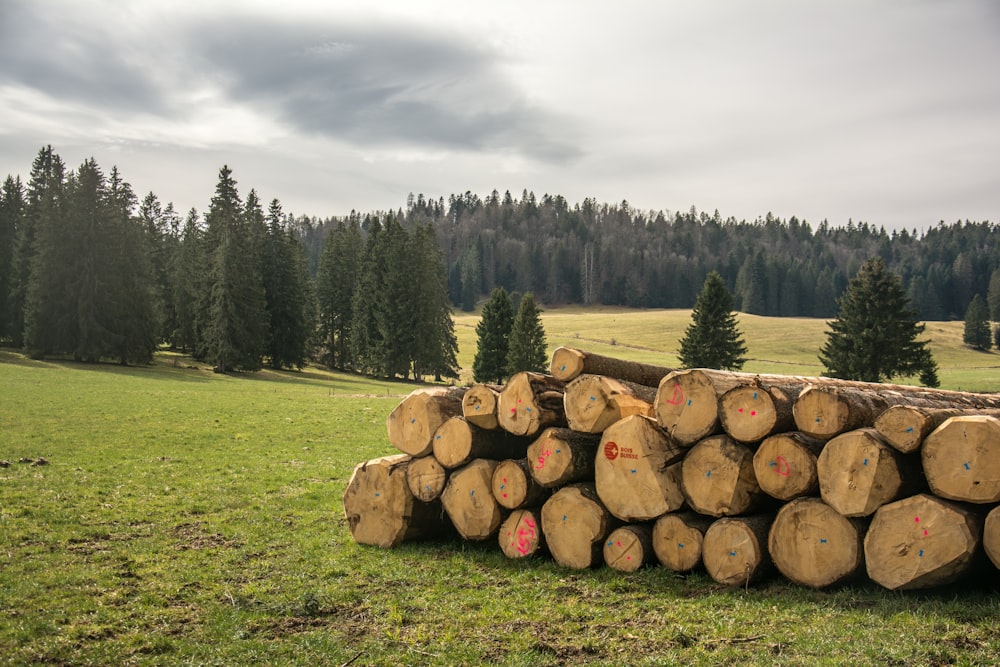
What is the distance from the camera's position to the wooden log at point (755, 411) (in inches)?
304

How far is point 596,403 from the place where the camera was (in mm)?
8773

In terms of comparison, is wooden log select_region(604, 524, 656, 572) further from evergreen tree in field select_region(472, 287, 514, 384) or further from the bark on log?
evergreen tree in field select_region(472, 287, 514, 384)

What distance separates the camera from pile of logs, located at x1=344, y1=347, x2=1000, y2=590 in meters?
6.91

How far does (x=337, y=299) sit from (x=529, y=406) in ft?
213

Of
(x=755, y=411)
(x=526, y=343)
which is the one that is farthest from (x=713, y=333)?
(x=755, y=411)

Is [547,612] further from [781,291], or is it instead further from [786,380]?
[781,291]

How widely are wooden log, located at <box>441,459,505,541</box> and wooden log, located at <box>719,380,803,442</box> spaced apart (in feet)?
10.3

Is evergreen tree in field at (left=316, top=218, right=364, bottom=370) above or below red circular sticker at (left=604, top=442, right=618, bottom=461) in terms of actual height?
above

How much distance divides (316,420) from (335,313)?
46856mm

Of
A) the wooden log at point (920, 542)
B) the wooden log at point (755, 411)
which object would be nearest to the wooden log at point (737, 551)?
the wooden log at point (755, 411)

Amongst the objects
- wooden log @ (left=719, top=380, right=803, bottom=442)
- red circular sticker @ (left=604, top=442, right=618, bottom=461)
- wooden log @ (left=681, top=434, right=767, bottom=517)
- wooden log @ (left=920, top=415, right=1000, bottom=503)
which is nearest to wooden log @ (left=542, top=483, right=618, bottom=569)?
red circular sticker @ (left=604, top=442, right=618, bottom=461)

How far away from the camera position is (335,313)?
235ft

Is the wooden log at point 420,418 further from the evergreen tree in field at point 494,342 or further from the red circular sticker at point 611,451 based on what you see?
the evergreen tree in field at point 494,342

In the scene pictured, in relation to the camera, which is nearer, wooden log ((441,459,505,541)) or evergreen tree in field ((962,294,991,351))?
wooden log ((441,459,505,541))
